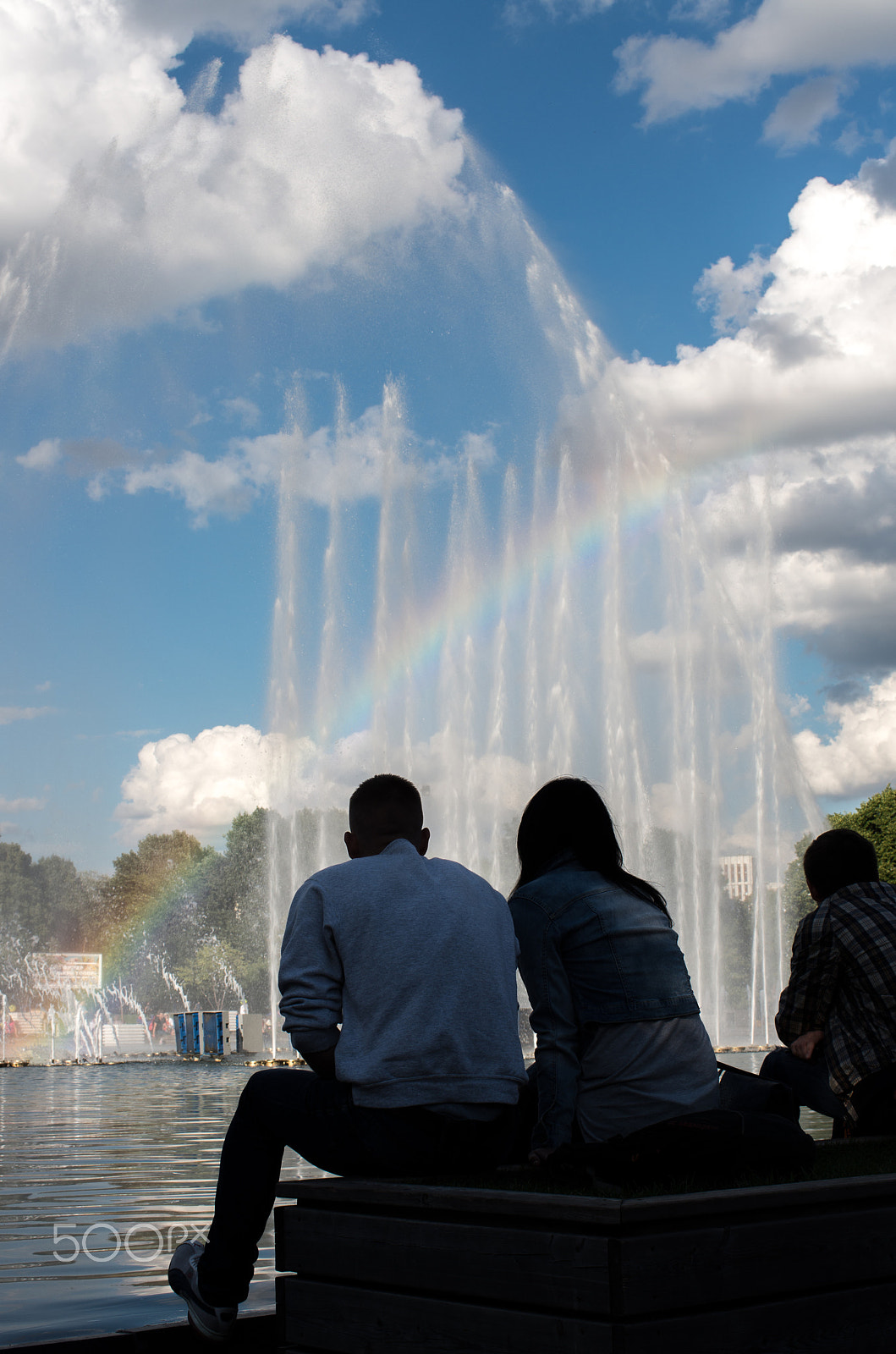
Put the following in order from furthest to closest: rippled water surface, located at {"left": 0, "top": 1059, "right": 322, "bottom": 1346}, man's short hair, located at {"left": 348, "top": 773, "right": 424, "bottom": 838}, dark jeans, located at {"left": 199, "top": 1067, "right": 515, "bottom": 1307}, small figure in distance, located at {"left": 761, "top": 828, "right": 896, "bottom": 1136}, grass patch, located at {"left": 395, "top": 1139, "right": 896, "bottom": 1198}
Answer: small figure in distance, located at {"left": 761, "top": 828, "right": 896, "bottom": 1136}
rippled water surface, located at {"left": 0, "top": 1059, "right": 322, "bottom": 1346}
man's short hair, located at {"left": 348, "top": 773, "right": 424, "bottom": 838}
dark jeans, located at {"left": 199, "top": 1067, "right": 515, "bottom": 1307}
grass patch, located at {"left": 395, "top": 1139, "right": 896, "bottom": 1198}

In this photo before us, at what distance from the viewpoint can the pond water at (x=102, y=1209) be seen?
4332 millimetres

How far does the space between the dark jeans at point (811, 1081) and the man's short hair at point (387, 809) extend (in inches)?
81.0

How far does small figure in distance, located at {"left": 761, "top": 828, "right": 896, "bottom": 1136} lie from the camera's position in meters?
4.63

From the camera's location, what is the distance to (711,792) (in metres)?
28.3

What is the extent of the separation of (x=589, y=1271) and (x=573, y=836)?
143 centimetres

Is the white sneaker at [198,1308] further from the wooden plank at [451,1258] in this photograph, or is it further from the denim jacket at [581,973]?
the denim jacket at [581,973]

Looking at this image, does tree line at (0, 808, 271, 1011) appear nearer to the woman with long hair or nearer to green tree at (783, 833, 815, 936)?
green tree at (783, 833, 815, 936)

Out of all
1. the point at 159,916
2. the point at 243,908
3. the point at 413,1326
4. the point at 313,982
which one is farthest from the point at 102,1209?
the point at 159,916

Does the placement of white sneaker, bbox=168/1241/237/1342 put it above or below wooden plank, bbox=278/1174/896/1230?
below

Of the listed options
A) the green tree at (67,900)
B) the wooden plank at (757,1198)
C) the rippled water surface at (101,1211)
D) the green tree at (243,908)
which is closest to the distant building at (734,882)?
the rippled water surface at (101,1211)

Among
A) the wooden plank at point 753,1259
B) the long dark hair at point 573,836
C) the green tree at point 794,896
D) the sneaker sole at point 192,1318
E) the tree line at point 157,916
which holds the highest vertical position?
the long dark hair at point 573,836

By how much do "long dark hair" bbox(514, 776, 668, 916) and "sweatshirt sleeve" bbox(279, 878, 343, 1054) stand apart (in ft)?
1.88

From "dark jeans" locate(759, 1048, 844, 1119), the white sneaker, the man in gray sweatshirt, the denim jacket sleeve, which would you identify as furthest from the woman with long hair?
"dark jeans" locate(759, 1048, 844, 1119)

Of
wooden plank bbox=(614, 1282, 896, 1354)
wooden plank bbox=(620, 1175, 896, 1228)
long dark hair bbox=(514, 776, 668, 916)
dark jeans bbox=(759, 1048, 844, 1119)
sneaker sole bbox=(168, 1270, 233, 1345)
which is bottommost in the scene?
sneaker sole bbox=(168, 1270, 233, 1345)
